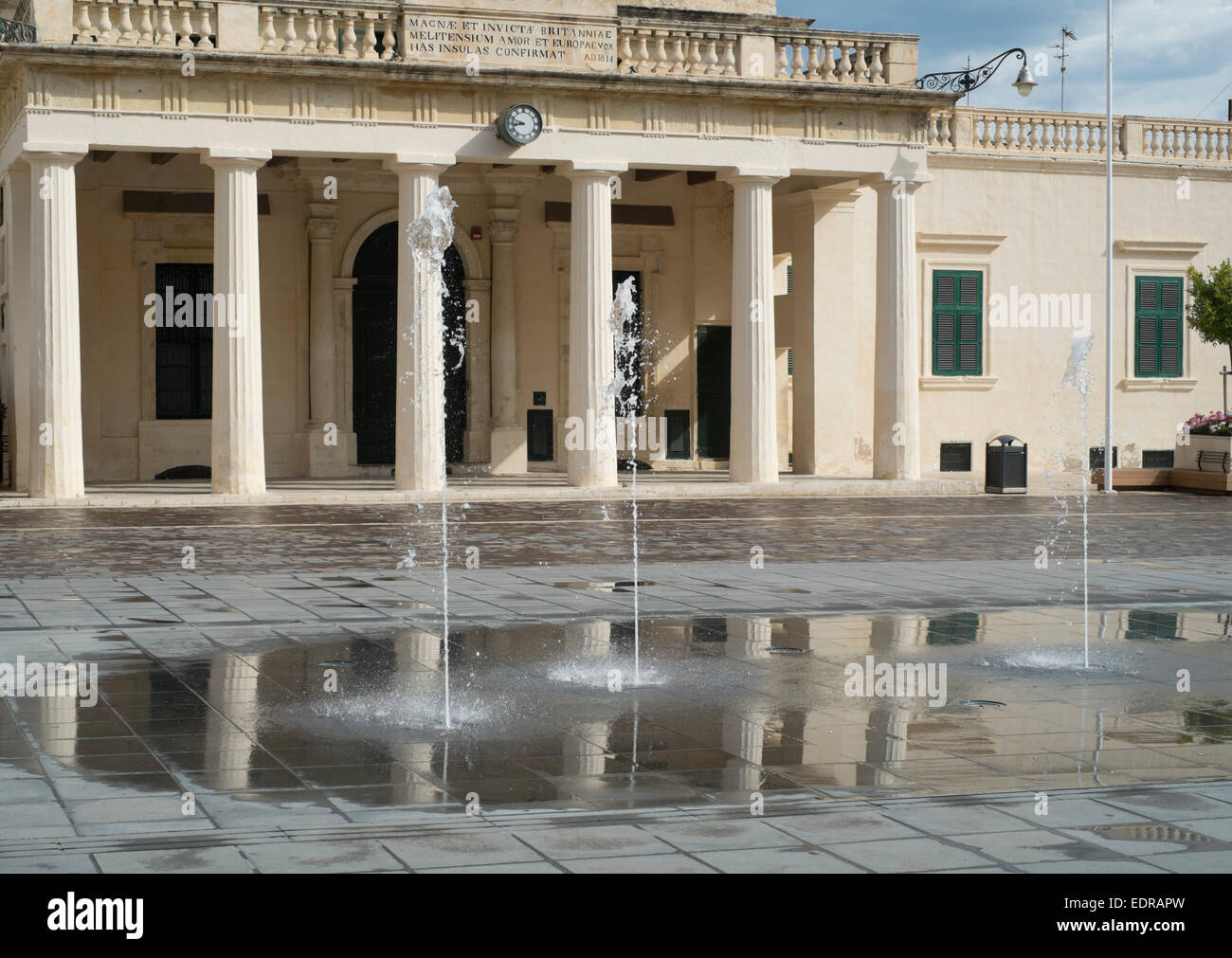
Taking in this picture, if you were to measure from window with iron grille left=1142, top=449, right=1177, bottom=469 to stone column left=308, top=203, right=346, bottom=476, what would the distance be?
1554 centimetres

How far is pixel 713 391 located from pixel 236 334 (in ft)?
33.3

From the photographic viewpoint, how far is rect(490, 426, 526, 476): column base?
100.0ft

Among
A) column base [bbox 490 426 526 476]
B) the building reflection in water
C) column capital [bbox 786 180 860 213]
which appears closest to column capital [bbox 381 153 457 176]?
column base [bbox 490 426 526 476]

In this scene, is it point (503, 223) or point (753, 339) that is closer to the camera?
point (753, 339)

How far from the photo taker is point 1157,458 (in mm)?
33250

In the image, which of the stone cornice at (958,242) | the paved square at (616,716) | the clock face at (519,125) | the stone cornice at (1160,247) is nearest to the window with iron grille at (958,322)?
the stone cornice at (958,242)

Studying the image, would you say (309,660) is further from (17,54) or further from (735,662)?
(17,54)

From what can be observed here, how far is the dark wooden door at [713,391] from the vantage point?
1248 inches

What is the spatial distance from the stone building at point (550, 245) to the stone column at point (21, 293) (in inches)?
2.3

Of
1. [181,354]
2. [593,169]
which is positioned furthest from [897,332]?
[181,354]

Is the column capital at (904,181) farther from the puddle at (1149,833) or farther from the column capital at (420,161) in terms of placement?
the puddle at (1149,833)

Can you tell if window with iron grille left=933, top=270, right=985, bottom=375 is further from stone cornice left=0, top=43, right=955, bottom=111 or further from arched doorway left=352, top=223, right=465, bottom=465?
arched doorway left=352, top=223, right=465, bottom=465

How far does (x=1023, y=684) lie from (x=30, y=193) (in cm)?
1990

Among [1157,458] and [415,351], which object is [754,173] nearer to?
[415,351]
